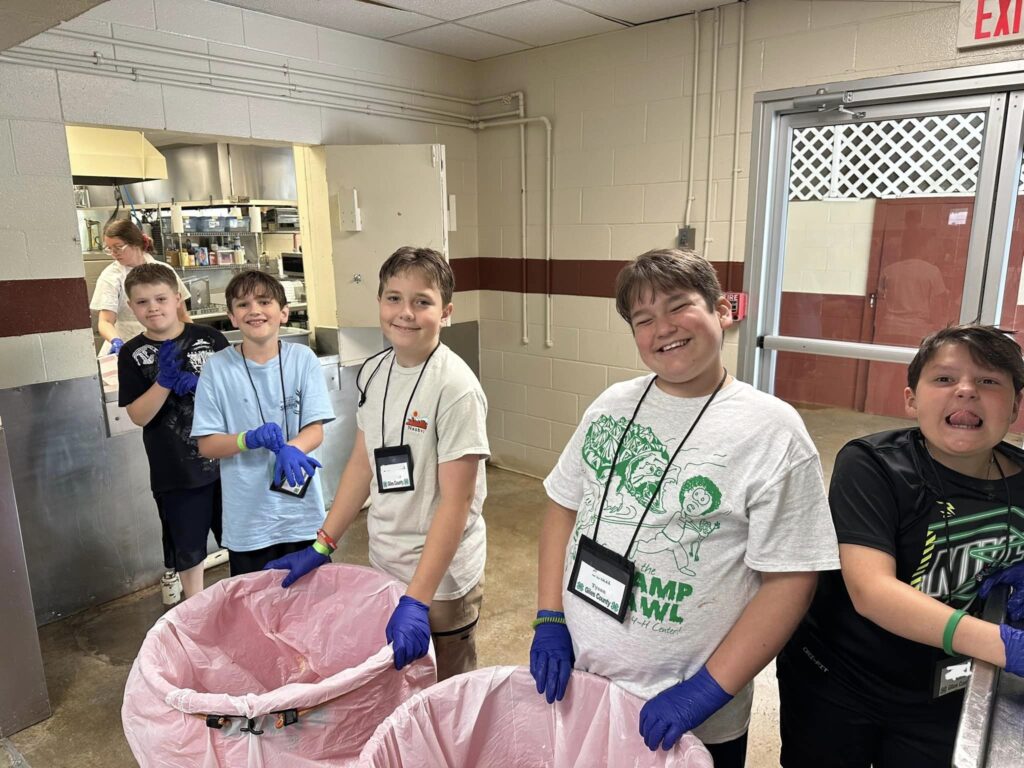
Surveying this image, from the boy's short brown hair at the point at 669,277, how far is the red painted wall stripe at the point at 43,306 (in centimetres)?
248

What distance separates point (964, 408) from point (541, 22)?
2948 millimetres

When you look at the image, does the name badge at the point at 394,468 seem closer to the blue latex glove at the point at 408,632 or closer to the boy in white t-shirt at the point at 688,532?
the blue latex glove at the point at 408,632

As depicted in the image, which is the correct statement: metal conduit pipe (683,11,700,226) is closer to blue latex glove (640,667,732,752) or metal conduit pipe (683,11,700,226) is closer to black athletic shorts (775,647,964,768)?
Answer: black athletic shorts (775,647,964,768)

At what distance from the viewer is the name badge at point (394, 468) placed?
1.49m

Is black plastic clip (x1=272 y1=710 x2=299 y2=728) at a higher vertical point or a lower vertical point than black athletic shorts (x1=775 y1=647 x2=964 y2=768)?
higher

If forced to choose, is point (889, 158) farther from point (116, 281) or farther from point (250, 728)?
point (116, 281)

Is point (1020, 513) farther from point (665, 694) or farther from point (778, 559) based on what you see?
point (665, 694)

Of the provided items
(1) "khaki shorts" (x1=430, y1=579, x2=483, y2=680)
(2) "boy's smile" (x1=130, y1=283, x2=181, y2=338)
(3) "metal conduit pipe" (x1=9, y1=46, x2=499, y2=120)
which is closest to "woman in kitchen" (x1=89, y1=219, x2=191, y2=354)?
(3) "metal conduit pipe" (x1=9, y1=46, x2=499, y2=120)

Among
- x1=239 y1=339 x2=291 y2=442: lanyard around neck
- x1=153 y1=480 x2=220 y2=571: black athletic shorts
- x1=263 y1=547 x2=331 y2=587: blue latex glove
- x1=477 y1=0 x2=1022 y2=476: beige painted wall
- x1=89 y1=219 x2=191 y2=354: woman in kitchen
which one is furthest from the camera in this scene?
x1=89 y1=219 x2=191 y2=354: woman in kitchen

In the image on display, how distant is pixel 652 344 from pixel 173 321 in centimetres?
189

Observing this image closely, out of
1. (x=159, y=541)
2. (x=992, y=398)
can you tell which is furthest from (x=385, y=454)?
(x=159, y=541)

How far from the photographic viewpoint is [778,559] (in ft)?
3.34

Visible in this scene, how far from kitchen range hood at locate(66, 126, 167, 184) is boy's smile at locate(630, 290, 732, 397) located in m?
Answer: 3.84

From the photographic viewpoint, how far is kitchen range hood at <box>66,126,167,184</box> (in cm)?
390
